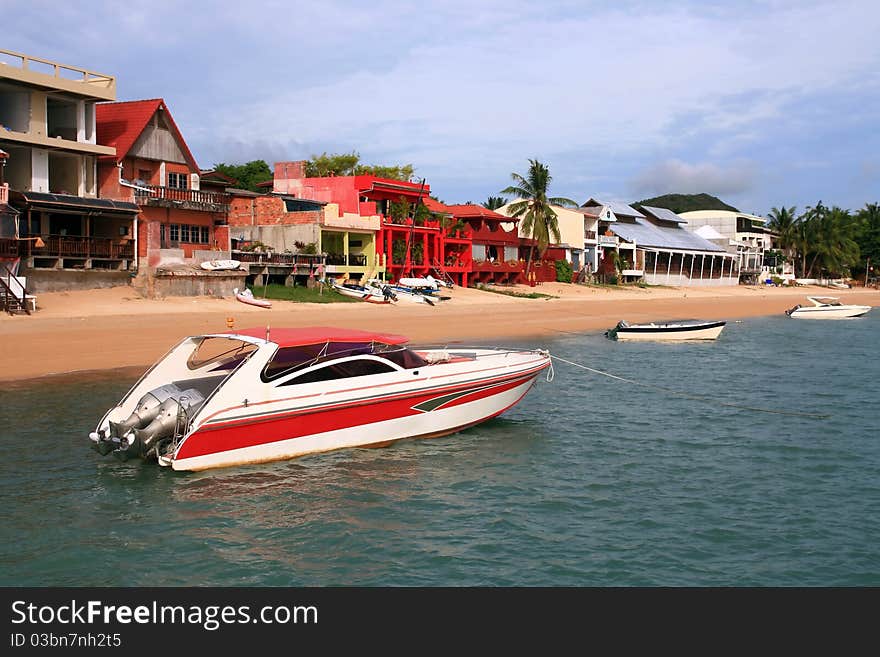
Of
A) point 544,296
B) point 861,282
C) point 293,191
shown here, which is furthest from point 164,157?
point 861,282

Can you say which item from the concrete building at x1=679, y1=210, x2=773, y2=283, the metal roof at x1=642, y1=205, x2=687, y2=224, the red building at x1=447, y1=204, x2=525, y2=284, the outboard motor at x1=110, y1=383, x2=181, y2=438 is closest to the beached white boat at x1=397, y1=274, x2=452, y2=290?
the red building at x1=447, y1=204, x2=525, y2=284

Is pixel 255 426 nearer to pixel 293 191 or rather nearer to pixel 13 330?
pixel 13 330

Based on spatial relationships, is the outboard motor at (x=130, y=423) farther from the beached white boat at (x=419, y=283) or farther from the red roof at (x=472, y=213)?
the red roof at (x=472, y=213)

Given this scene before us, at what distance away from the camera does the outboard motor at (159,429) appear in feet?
42.8

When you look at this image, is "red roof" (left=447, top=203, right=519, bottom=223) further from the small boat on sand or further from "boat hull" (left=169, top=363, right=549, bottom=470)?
"boat hull" (left=169, top=363, right=549, bottom=470)

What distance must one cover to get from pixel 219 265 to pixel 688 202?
490 ft

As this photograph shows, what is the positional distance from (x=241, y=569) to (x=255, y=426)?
12.8 feet

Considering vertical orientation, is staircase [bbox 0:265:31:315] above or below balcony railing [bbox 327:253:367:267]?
below

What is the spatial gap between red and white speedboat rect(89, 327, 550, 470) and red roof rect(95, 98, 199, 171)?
29.7m

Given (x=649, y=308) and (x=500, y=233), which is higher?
(x=500, y=233)

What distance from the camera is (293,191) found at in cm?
6122

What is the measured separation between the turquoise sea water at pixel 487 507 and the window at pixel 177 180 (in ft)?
90.2

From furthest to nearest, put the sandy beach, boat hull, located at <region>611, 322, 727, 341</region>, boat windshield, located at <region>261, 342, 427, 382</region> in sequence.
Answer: boat hull, located at <region>611, 322, 727, 341</region>, the sandy beach, boat windshield, located at <region>261, 342, 427, 382</region>

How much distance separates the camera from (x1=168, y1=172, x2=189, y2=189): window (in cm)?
4519
